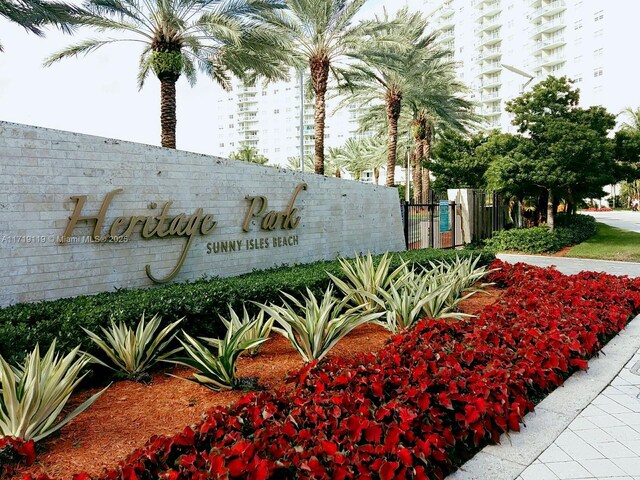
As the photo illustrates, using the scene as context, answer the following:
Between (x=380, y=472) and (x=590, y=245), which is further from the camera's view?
(x=590, y=245)

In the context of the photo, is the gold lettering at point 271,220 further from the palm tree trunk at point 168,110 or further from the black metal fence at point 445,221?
the palm tree trunk at point 168,110

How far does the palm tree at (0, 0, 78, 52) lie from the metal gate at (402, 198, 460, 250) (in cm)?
1075

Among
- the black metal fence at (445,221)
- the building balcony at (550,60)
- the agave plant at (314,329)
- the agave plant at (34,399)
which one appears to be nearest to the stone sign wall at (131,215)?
the agave plant at (34,399)

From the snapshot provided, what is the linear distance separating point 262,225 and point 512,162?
38.5 feet

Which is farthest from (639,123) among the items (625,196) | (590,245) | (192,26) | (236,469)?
(236,469)

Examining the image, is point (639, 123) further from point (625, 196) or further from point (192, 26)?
point (192, 26)

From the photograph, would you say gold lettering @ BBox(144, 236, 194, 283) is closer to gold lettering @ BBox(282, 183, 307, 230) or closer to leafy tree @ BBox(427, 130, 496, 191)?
gold lettering @ BBox(282, 183, 307, 230)

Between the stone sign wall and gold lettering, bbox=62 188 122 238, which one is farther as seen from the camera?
gold lettering, bbox=62 188 122 238

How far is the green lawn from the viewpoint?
1546 cm

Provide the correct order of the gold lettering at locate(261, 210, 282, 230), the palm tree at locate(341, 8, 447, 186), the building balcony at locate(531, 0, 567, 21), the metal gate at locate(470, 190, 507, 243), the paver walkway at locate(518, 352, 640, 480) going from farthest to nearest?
the building balcony at locate(531, 0, 567, 21) → the palm tree at locate(341, 8, 447, 186) → the metal gate at locate(470, 190, 507, 243) → the gold lettering at locate(261, 210, 282, 230) → the paver walkway at locate(518, 352, 640, 480)

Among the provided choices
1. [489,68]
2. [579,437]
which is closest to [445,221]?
[579,437]

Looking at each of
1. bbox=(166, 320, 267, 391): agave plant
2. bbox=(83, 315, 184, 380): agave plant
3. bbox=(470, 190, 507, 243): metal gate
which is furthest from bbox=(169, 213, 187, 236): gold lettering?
bbox=(470, 190, 507, 243): metal gate

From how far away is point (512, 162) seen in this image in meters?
17.3

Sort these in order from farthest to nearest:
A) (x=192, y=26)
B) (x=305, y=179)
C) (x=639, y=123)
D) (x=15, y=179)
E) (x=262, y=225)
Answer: (x=639, y=123) → (x=192, y=26) → (x=305, y=179) → (x=262, y=225) → (x=15, y=179)
